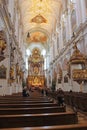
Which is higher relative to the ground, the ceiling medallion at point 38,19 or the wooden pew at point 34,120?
the ceiling medallion at point 38,19

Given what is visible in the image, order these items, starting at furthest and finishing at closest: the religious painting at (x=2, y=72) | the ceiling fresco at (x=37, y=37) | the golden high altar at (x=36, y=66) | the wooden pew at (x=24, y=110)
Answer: the golden high altar at (x=36, y=66)
the ceiling fresco at (x=37, y=37)
the religious painting at (x=2, y=72)
the wooden pew at (x=24, y=110)

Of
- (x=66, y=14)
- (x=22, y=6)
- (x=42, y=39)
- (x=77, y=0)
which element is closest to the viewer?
(x=77, y=0)

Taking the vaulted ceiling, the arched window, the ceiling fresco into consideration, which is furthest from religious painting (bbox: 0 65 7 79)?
the ceiling fresco

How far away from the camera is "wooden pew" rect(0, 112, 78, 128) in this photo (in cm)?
296

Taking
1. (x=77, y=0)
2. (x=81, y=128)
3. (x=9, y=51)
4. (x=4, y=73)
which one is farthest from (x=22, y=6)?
(x=81, y=128)

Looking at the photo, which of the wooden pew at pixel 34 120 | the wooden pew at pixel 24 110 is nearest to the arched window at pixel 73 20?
the wooden pew at pixel 24 110

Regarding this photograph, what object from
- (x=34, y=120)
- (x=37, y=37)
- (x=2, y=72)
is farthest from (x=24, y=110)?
(x=37, y=37)

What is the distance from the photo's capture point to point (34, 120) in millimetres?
3064

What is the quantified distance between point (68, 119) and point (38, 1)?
2116cm

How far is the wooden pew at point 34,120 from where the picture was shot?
2.96m

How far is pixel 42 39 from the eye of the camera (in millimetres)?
33719

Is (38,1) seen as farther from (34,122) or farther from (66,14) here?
(34,122)

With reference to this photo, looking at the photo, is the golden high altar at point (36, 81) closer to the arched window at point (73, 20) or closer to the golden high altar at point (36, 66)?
the golden high altar at point (36, 66)

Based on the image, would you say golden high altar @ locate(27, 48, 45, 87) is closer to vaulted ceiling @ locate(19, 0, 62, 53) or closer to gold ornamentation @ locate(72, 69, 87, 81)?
vaulted ceiling @ locate(19, 0, 62, 53)
